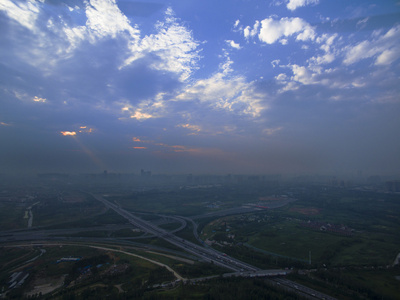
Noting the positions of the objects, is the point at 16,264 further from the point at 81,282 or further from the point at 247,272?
the point at 247,272

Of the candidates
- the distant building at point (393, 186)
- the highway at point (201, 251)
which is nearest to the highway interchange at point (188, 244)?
the highway at point (201, 251)

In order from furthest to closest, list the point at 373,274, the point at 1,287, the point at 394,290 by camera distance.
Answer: the point at 373,274
the point at 1,287
the point at 394,290

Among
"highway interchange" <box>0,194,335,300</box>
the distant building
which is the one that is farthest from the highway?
the distant building

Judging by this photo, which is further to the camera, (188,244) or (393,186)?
(393,186)

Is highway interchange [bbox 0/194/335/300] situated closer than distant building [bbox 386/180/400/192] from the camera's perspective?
Yes

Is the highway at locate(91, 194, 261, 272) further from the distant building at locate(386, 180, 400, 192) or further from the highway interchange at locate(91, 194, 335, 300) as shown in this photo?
the distant building at locate(386, 180, 400, 192)

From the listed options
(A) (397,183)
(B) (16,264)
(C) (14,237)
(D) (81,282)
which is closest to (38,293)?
(D) (81,282)

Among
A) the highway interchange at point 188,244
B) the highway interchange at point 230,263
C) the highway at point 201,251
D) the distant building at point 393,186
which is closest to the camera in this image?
the highway interchange at point 230,263

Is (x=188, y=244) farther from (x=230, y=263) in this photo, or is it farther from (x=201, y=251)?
(x=230, y=263)

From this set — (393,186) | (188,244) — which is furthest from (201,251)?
(393,186)

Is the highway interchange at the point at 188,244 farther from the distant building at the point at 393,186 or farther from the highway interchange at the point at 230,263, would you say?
the distant building at the point at 393,186

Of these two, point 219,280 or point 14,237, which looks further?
point 14,237
